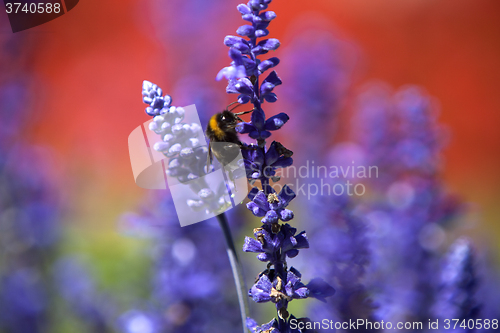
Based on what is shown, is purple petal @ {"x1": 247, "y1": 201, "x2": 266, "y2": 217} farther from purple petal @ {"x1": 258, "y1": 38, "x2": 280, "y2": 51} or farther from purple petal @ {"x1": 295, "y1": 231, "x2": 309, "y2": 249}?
purple petal @ {"x1": 258, "y1": 38, "x2": 280, "y2": 51}

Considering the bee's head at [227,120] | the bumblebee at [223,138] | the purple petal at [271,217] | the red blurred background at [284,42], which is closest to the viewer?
the purple petal at [271,217]

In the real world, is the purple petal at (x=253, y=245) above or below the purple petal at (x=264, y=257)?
above

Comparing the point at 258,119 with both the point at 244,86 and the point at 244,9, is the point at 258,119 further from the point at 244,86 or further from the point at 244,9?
the point at 244,9

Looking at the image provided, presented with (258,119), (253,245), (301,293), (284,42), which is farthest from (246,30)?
(284,42)

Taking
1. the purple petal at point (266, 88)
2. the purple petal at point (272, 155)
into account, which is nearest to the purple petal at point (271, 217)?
the purple petal at point (272, 155)

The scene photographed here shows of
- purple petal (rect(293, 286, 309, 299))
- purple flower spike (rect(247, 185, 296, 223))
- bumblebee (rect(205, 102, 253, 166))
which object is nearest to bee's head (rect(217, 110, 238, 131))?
bumblebee (rect(205, 102, 253, 166))

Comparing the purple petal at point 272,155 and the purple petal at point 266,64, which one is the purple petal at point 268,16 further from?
the purple petal at point 272,155
